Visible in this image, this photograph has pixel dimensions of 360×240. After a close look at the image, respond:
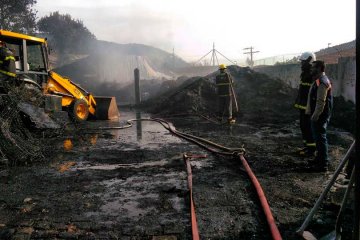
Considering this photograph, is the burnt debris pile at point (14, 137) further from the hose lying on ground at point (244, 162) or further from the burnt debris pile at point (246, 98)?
the burnt debris pile at point (246, 98)

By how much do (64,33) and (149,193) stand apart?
4820 centimetres

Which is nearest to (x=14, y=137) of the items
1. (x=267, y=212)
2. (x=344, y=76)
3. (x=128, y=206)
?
(x=128, y=206)

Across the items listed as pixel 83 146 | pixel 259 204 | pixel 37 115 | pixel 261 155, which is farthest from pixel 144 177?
pixel 37 115

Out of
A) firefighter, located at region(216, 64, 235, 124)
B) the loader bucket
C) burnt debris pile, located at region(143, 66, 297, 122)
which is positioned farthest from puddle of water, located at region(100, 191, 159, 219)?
burnt debris pile, located at region(143, 66, 297, 122)

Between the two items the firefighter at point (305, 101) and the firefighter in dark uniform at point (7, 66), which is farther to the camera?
the firefighter in dark uniform at point (7, 66)

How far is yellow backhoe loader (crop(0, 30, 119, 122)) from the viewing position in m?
10.2

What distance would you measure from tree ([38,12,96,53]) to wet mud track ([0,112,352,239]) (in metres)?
43.6

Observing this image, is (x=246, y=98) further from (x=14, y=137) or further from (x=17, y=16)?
(x=17, y=16)

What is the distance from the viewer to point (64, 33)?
48.8 meters

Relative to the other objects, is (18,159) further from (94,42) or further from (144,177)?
(94,42)

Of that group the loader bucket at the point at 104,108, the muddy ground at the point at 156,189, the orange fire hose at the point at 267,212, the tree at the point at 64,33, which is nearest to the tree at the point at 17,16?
the tree at the point at 64,33

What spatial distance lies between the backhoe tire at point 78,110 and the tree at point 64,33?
125 feet

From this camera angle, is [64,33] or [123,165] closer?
[123,165]

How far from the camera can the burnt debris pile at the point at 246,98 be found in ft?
51.2
